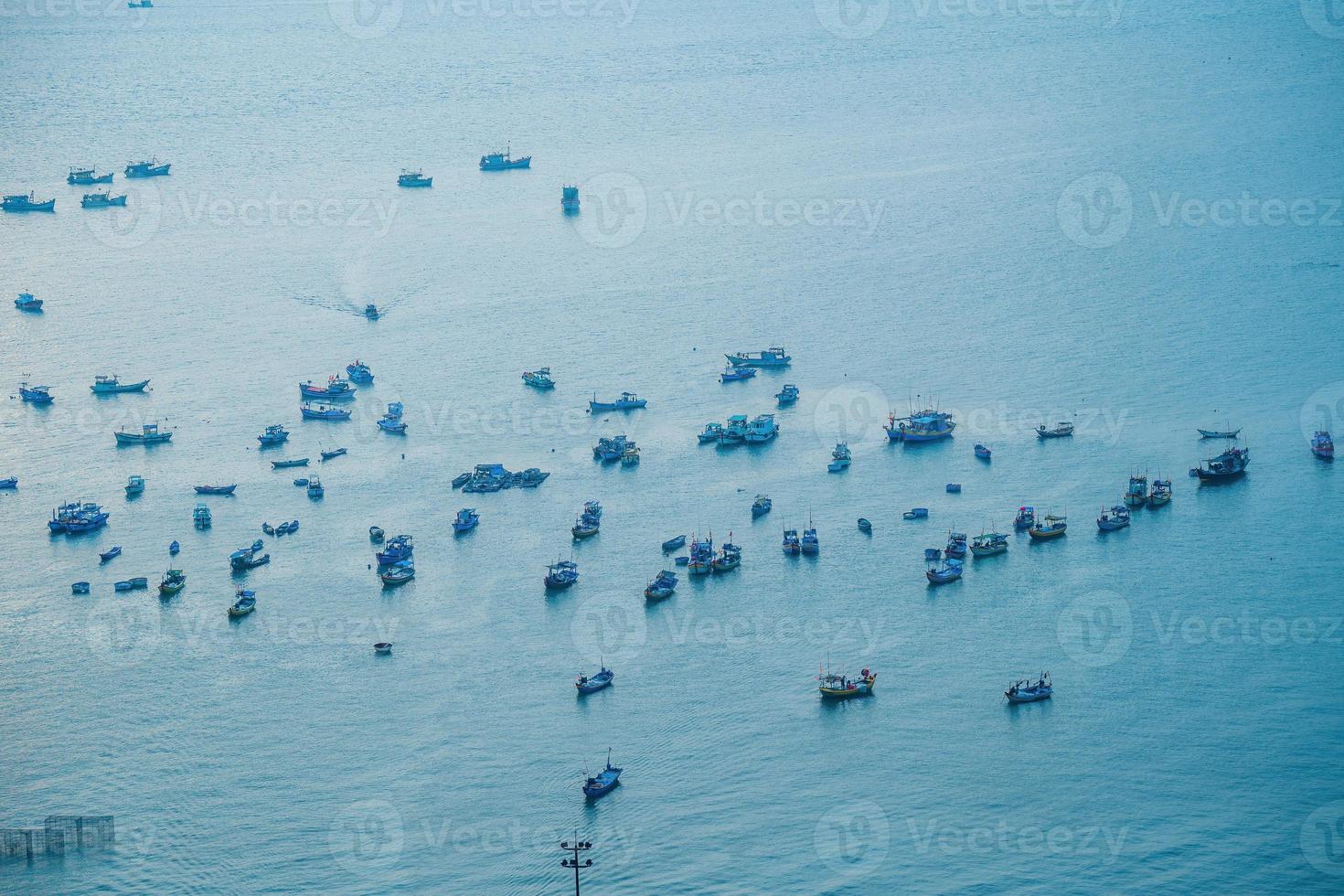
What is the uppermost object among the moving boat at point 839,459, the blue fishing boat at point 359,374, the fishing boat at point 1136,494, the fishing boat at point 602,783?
the blue fishing boat at point 359,374

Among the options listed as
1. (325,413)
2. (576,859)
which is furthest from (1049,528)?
(325,413)

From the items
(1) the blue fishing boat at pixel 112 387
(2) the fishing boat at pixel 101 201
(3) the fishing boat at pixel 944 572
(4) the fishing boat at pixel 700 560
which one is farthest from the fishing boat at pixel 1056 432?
(2) the fishing boat at pixel 101 201

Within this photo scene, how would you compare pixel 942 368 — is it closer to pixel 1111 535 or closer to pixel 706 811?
pixel 1111 535

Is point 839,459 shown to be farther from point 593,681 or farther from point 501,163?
point 501,163

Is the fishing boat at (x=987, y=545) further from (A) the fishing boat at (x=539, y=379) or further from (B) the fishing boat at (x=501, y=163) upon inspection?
(B) the fishing boat at (x=501, y=163)

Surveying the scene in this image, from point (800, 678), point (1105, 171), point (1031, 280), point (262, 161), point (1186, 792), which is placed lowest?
point (1186, 792)

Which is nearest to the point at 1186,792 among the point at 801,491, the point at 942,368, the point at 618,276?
the point at 801,491

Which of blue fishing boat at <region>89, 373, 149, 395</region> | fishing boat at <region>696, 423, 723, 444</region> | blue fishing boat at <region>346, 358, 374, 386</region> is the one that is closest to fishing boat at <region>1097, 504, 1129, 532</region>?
fishing boat at <region>696, 423, 723, 444</region>

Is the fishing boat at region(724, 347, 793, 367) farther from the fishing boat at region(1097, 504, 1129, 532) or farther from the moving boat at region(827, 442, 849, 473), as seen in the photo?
the fishing boat at region(1097, 504, 1129, 532)
